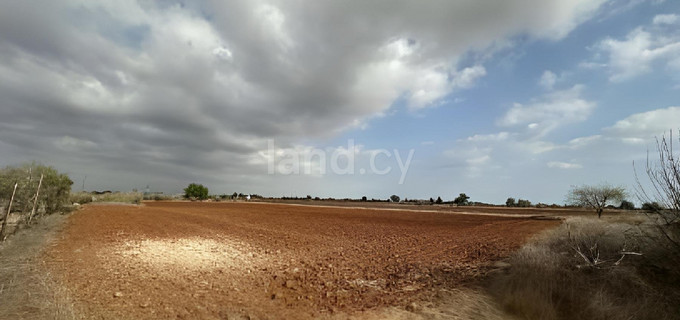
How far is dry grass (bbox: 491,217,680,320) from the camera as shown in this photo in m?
5.69

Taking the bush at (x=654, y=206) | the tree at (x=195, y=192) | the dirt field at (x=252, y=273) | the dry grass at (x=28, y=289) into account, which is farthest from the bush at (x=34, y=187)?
the tree at (x=195, y=192)

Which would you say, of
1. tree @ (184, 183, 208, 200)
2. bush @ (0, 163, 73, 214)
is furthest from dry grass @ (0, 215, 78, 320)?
tree @ (184, 183, 208, 200)

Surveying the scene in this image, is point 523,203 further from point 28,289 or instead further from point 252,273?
point 28,289

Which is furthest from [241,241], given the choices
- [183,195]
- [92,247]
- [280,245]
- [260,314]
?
[183,195]

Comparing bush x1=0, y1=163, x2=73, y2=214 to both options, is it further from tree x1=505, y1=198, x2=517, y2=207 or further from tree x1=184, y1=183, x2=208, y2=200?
tree x1=505, y1=198, x2=517, y2=207

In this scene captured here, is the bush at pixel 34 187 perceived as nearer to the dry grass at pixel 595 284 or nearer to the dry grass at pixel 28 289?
the dry grass at pixel 28 289

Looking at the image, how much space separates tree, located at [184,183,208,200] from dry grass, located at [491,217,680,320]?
310 feet

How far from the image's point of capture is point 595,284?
6414 millimetres

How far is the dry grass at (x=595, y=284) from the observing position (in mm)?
5688

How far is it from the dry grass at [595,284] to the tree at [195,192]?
9457 cm

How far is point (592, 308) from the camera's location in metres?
5.70

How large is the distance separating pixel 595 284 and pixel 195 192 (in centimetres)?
9777

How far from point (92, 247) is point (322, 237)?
10196mm

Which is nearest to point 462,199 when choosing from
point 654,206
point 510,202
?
point 510,202
